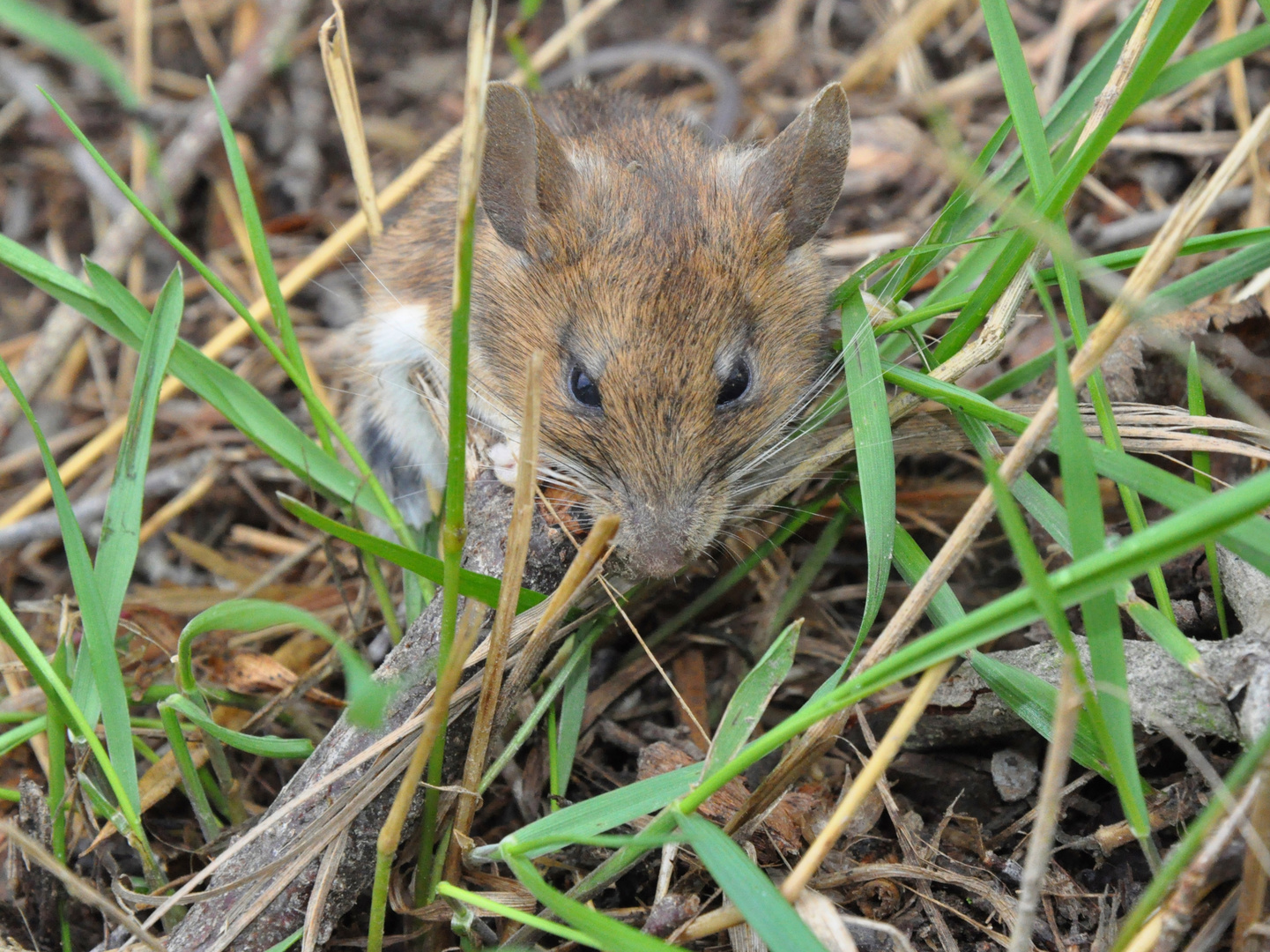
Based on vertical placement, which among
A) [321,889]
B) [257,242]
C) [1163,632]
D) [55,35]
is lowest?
[321,889]

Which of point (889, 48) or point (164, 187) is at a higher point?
point (889, 48)

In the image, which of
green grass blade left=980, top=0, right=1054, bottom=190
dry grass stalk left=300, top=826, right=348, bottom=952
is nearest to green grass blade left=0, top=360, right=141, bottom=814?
dry grass stalk left=300, top=826, right=348, bottom=952

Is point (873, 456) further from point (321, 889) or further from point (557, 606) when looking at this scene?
point (321, 889)

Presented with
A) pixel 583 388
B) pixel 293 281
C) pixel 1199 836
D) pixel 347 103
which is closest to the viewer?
pixel 1199 836

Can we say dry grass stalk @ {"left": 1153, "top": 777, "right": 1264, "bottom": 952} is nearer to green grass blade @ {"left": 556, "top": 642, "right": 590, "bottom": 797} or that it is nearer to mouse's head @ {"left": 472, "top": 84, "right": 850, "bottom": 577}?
mouse's head @ {"left": 472, "top": 84, "right": 850, "bottom": 577}

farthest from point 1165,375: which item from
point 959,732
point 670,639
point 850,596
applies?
point 670,639

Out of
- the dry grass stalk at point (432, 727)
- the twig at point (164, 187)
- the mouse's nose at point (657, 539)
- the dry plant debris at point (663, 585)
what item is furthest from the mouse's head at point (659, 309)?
the twig at point (164, 187)

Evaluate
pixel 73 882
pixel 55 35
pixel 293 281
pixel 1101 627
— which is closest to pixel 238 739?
pixel 73 882
